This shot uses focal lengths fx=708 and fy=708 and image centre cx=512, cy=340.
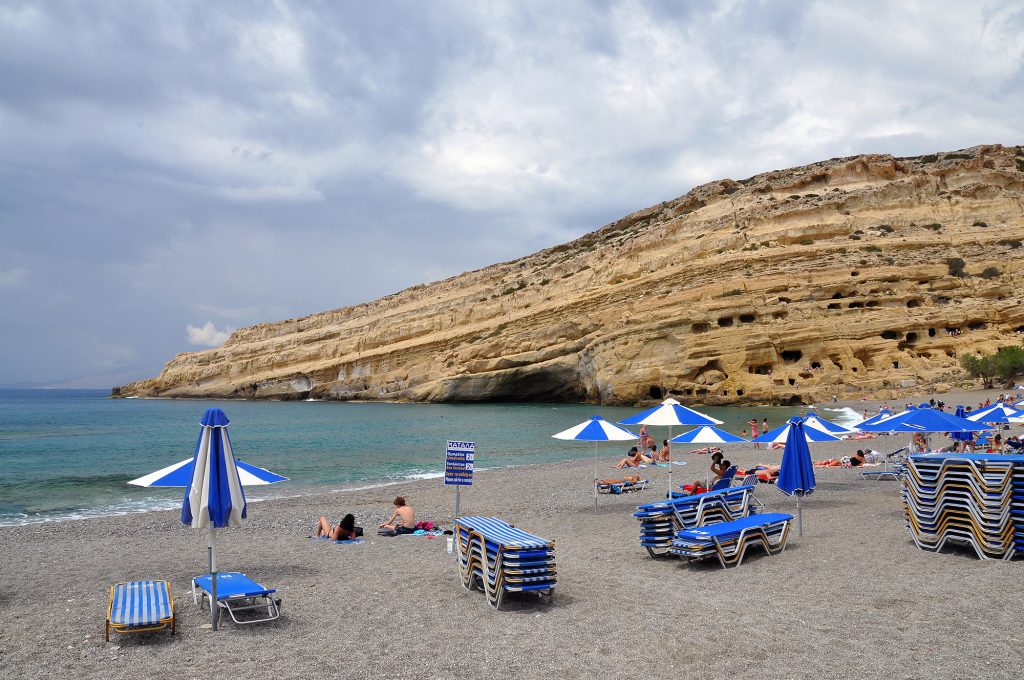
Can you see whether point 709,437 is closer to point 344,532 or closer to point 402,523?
point 402,523

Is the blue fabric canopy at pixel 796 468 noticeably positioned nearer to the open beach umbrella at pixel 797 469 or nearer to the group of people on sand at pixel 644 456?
the open beach umbrella at pixel 797 469

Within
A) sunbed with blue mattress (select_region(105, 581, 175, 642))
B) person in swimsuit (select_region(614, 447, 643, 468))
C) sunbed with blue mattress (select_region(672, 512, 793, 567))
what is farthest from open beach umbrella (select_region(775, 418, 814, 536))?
person in swimsuit (select_region(614, 447, 643, 468))

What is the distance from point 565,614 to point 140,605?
4146 mm

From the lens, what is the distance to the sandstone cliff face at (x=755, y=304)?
45281 millimetres

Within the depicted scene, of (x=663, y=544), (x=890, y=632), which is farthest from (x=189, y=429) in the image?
(x=890, y=632)

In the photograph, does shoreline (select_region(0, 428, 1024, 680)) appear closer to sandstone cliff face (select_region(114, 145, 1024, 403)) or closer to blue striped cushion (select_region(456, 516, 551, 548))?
blue striped cushion (select_region(456, 516, 551, 548))

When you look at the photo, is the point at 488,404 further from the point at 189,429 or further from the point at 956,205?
the point at 956,205

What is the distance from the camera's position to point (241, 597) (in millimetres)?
7371

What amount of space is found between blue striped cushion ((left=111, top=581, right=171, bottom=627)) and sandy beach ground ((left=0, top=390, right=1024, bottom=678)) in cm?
19

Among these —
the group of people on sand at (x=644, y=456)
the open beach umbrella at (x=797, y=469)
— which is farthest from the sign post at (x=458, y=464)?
the group of people on sand at (x=644, y=456)

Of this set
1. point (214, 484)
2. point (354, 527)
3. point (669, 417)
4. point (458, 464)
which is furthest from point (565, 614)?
point (669, 417)

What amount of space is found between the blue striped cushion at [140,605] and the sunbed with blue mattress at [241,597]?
1.42ft

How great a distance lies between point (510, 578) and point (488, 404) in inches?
2197

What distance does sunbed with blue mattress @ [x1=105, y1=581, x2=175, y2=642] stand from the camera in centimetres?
644
